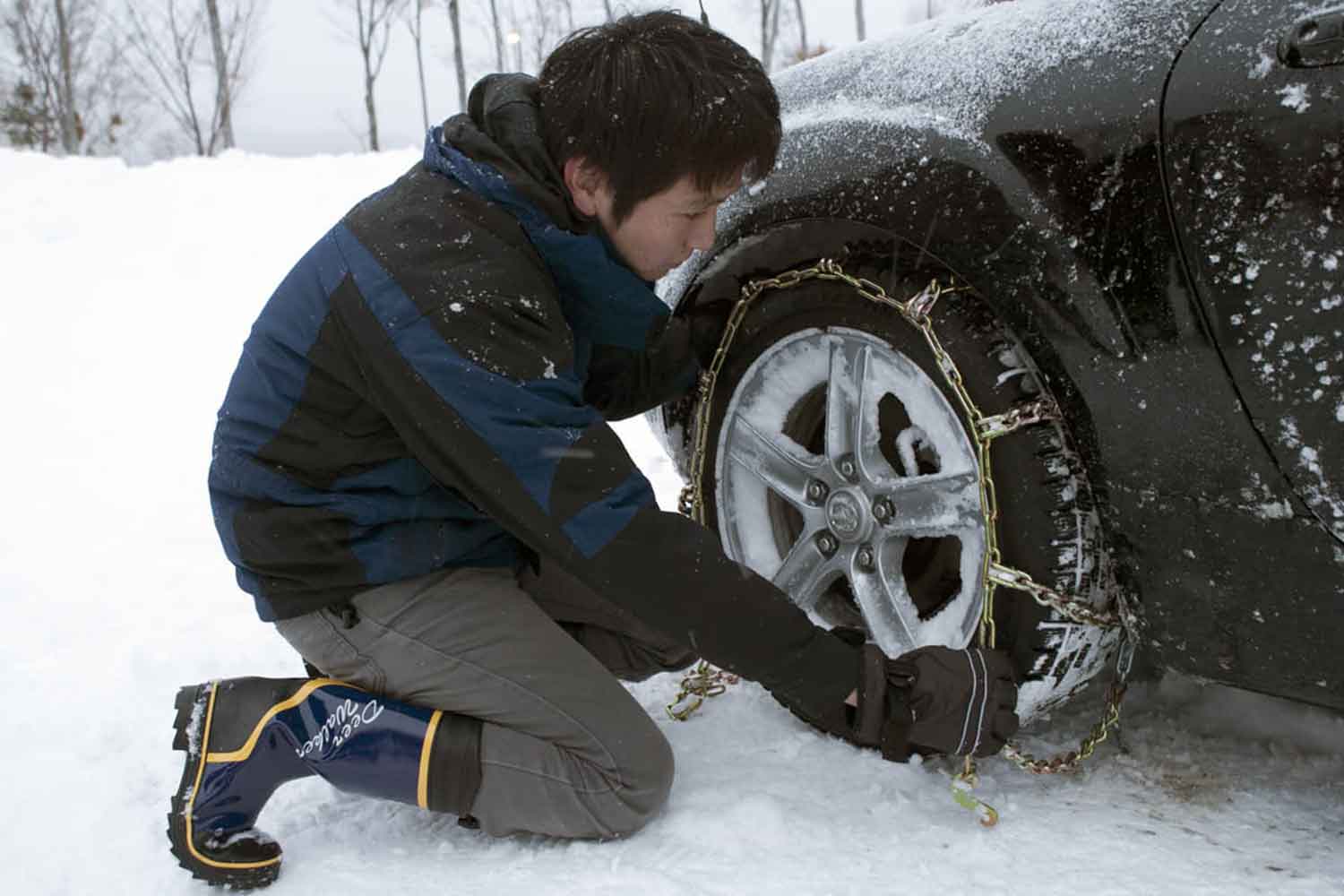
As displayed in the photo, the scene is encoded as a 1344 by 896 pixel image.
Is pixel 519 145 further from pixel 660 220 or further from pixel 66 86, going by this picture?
pixel 66 86

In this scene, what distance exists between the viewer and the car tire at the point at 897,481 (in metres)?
1.61

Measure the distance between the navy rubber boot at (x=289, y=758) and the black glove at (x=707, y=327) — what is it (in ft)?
2.70

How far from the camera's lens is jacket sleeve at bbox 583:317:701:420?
2.02 meters

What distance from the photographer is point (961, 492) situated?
171 cm

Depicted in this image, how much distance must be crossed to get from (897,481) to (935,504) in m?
0.08

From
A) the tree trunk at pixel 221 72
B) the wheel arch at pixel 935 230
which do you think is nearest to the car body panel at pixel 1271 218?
the wheel arch at pixel 935 230

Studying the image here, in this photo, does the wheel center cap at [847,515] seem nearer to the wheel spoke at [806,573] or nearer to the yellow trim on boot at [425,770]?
the wheel spoke at [806,573]

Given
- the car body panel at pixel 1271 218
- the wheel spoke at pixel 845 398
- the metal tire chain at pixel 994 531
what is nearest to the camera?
the car body panel at pixel 1271 218

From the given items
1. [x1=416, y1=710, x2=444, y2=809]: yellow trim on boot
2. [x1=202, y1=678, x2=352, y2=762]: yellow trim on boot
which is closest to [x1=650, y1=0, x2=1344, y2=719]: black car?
[x1=416, y1=710, x2=444, y2=809]: yellow trim on boot

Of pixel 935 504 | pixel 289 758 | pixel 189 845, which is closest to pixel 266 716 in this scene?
pixel 289 758

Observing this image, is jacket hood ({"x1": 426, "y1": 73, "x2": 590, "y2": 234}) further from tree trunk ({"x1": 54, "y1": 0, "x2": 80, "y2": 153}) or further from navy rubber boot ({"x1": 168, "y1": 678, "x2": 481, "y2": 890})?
tree trunk ({"x1": 54, "y1": 0, "x2": 80, "y2": 153})

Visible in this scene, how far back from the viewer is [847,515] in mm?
1880

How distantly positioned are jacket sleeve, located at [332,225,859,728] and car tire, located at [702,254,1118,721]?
25 cm

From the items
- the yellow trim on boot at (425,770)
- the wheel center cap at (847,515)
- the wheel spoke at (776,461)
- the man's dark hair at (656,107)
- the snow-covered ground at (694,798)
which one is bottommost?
the snow-covered ground at (694,798)
